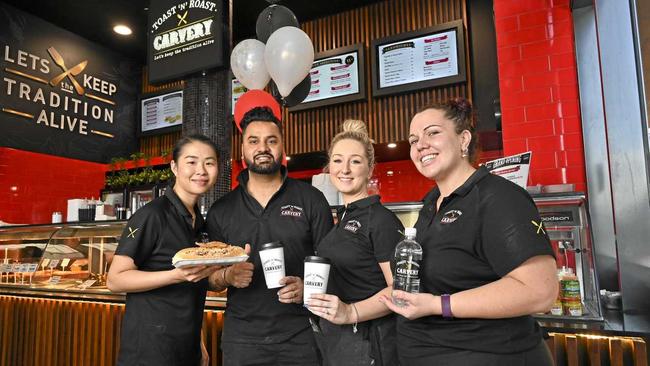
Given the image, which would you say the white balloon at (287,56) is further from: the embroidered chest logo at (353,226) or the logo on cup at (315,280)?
the logo on cup at (315,280)

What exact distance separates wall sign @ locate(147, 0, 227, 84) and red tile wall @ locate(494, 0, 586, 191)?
8.17 ft

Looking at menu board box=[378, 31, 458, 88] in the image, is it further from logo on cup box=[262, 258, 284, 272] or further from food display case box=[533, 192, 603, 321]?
logo on cup box=[262, 258, 284, 272]

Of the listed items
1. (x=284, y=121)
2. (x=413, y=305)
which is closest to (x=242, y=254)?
(x=413, y=305)

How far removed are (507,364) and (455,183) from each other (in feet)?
1.72

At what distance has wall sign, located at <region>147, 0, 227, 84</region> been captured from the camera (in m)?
3.65

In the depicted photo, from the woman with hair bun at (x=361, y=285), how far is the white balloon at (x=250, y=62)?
2.16 metres

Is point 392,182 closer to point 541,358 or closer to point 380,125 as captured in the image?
point 380,125

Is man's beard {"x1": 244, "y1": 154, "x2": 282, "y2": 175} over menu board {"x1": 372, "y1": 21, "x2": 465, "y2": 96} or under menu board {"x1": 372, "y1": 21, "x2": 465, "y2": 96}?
under

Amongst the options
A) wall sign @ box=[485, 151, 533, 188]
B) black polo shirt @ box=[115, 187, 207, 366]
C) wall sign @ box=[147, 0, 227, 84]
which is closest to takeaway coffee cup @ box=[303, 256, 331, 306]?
black polo shirt @ box=[115, 187, 207, 366]

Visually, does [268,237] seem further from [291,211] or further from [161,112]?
[161,112]

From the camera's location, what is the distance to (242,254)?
1.64m

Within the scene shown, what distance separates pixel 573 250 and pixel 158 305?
6.70ft

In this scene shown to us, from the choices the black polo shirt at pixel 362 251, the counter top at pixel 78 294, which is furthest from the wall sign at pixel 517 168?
the counter top at pixel 78 294

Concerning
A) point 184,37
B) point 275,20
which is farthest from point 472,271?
point 184,37
